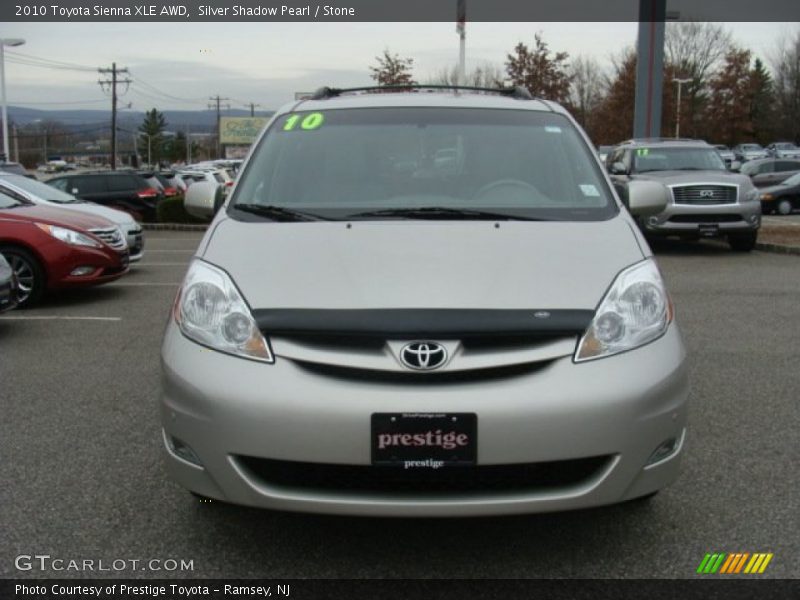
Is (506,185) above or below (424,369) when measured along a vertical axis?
above

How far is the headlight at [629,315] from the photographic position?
305 centimetres

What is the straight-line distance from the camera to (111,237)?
10.1 m

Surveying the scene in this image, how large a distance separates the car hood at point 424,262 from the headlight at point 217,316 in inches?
2.2

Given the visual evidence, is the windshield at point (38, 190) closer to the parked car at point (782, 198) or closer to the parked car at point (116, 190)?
the parked car at point (116, 190)

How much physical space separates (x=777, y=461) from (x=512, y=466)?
6.72ft

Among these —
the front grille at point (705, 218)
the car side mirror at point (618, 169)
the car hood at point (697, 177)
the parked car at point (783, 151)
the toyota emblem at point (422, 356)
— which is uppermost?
the parked car at point (783, 151)

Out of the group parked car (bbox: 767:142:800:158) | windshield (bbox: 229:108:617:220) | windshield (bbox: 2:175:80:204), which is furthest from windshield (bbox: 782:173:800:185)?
parked car (bbox: 767:142:800:158)

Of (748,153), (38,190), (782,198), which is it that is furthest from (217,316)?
(748,153)

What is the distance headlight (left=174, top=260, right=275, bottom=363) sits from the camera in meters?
3.07

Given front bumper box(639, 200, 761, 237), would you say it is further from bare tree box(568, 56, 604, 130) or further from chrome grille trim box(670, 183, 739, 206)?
bare tree box(568, 56, 604, 130)

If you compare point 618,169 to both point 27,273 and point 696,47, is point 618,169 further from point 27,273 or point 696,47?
point 696,47

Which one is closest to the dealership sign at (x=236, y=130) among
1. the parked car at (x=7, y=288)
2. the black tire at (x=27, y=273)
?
the black tire at (x=27, y=273)

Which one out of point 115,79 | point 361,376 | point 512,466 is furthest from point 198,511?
point 115,79

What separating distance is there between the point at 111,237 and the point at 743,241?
1016 centimetres
